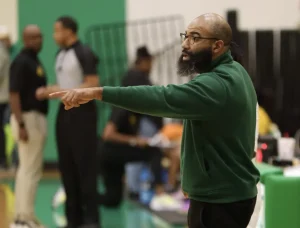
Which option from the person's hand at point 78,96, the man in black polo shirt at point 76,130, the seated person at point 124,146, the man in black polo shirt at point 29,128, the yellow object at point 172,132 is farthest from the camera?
the yellow object at point 172,132

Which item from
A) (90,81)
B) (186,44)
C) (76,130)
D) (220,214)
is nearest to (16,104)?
(76,130)

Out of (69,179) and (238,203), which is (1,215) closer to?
(69,179)

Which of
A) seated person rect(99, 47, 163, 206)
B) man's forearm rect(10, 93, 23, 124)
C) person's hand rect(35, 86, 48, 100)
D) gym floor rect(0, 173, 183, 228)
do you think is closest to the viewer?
person's hand rect(35, 86, 48, 100)

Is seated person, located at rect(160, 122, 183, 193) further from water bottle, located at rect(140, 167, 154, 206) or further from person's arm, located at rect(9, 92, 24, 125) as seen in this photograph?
person's arm, located at rect(9, 92, 24, 125)

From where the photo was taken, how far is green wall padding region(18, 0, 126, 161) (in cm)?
1033

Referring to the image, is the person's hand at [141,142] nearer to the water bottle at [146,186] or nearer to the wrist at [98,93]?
the water bottle at [146,186]

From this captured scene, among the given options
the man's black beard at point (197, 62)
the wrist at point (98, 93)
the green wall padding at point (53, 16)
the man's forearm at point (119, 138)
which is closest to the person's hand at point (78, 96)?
the wrist at point (98, 93)

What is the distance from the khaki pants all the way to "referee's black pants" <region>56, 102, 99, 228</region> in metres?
0.38

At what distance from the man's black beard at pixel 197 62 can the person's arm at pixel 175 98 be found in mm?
192

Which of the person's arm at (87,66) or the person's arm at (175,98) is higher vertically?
the person's arm at (175,98)

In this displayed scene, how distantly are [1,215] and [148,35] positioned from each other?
526 centimetres

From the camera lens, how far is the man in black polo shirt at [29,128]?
6.57 meters

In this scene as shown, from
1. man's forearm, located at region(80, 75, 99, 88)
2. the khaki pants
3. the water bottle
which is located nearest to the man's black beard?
man's forearm, located at region(80, 75, 99, 88)

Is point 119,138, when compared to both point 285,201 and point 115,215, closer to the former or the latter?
point 115,215
